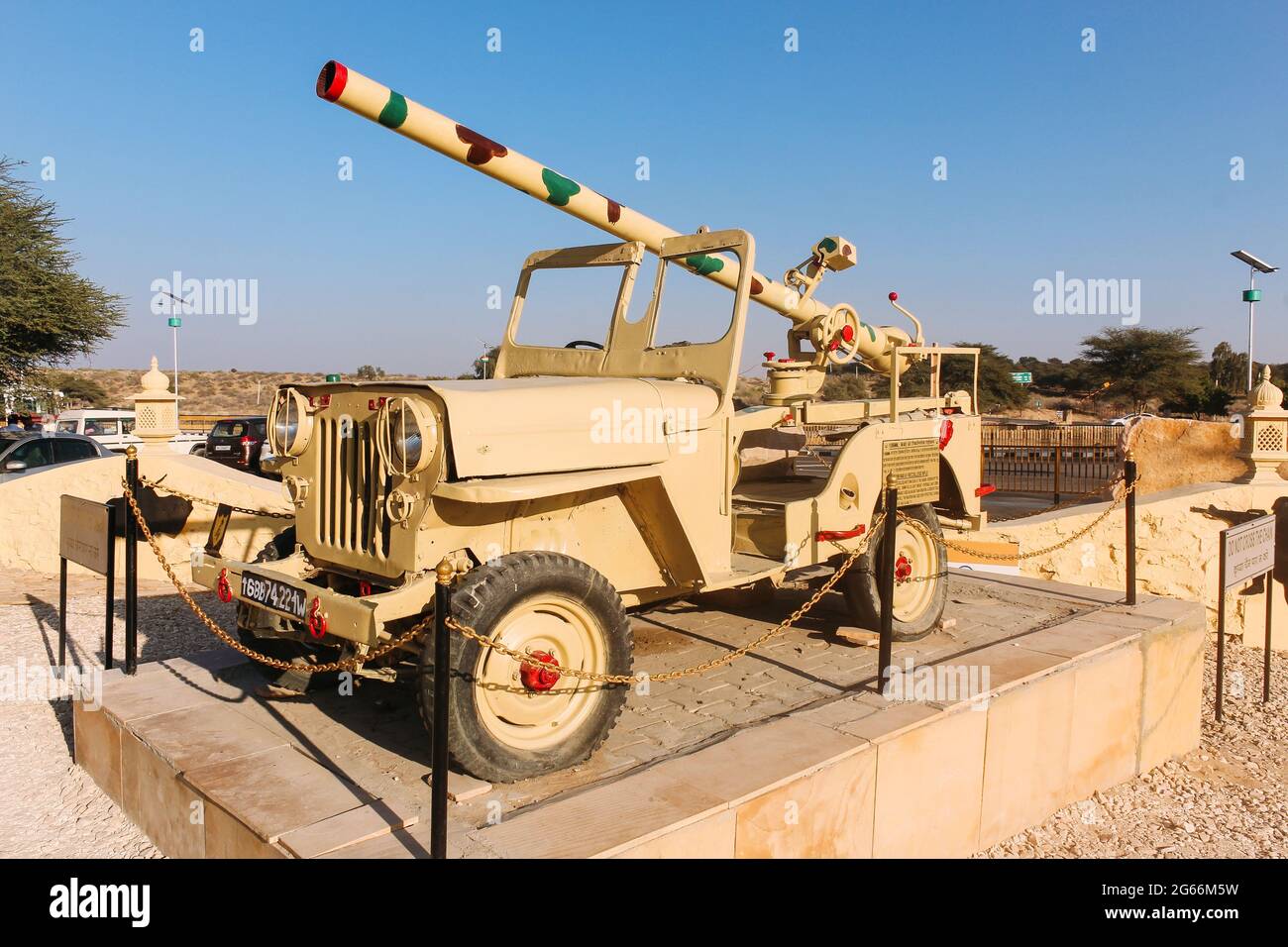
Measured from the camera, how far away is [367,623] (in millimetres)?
3545

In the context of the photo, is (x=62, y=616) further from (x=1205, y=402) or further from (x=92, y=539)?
(x=1205, y=402)

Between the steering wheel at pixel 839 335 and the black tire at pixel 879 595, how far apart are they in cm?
109

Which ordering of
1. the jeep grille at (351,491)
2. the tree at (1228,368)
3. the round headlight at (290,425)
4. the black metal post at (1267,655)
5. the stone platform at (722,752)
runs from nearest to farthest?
1. the stone platform at (722,752)
2. the jeep grille at (351,491)
3. the round headlight at (290,425)
4. the black metal post at (1267,655)
5. the tree at (1228,368)

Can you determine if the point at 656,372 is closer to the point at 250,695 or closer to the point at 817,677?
the point at 817,677

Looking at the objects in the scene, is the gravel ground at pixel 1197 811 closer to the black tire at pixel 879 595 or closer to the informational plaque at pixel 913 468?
the black tire at pixel 879 595

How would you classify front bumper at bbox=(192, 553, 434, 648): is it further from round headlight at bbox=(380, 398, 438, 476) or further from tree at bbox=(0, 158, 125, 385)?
tree at bbox=(0, 158, 125, 385)

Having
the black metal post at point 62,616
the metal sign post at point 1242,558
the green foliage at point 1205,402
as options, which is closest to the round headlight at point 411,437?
the black metal post at point 62,616

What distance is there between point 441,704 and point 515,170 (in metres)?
2.84

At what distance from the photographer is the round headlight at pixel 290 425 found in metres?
4.44

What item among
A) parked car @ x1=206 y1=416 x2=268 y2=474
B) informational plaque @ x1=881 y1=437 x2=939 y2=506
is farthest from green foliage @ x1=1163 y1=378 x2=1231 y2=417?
informational plaque @ x1=881 y1=437 x2=939 y2=506

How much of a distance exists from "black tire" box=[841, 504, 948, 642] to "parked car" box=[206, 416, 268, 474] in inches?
631
